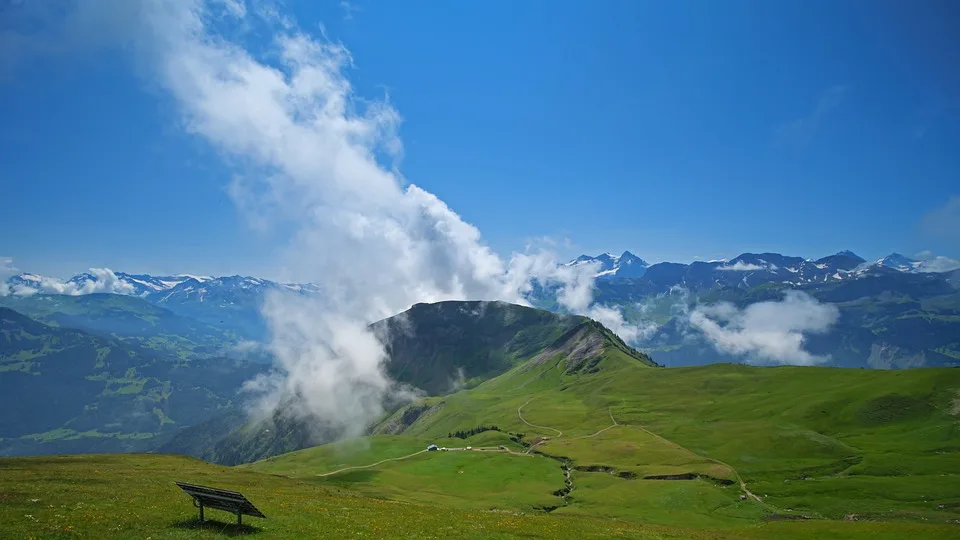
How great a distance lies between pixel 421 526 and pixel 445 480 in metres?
81.0

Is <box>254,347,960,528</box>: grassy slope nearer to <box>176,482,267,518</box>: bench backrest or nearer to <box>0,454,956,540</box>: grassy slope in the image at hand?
<box>0,454,956,540</box>: grassy slope

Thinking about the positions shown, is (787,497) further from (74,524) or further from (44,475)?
(44,475)

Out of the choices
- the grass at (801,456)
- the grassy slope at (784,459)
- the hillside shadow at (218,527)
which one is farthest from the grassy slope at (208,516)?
the grass at (801,456)

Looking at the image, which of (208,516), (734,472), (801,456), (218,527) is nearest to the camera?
(218,527)

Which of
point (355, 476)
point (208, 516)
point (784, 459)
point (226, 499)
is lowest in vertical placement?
point (355, 476)

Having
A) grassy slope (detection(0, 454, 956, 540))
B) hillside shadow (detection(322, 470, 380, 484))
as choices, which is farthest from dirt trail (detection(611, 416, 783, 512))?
hillside shadow (detection(322, 470, 380, 484))

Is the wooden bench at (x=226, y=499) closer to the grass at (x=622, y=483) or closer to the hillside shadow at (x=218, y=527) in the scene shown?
the hillside shadow at (x=218, y=527)

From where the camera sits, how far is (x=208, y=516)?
35875 mm

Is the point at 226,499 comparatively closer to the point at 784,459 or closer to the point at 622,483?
the point at 622,483

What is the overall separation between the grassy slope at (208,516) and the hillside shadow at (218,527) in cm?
6

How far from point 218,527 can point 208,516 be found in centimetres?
459

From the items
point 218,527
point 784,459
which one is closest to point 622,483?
point 784,459

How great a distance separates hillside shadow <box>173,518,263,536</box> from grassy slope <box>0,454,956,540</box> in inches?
2.5

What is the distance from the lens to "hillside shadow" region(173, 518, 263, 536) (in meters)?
31.2
